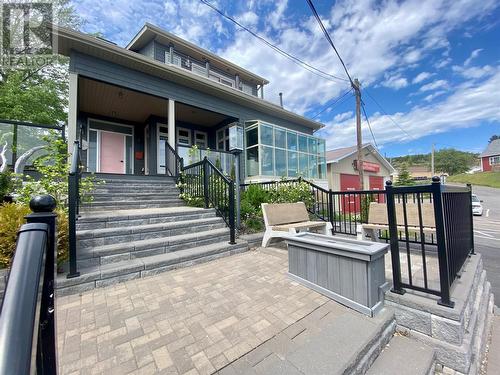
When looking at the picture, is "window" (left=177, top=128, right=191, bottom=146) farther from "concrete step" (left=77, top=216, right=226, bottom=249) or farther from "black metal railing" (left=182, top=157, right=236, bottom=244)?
"concrete step" (left=77, top=216, right=226, bottom=249)

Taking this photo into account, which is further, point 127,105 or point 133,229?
point 127,105

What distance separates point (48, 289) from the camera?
2.77 feet

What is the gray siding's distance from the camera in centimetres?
622

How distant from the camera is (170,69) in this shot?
738cm

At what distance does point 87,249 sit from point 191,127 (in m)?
8.07

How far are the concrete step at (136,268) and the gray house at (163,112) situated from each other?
4.05 metres

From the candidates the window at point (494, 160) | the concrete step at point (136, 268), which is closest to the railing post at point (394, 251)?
the concrete step at point (136, 268)

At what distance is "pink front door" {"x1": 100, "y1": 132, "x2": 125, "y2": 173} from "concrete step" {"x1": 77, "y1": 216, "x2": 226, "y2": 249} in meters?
6.60

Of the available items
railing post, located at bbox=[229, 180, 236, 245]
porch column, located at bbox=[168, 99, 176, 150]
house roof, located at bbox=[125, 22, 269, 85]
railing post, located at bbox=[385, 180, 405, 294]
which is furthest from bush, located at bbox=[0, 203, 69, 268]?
house roof, located at bbox=[125, 22, 269, 85]

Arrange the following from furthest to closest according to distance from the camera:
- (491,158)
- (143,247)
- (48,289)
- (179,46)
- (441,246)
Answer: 1. (491,158)
2. (179,46)
3. (143,247)
4. (441,246)
5. (48,289)

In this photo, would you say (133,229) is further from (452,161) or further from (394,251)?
(452,161)

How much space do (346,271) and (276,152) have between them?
27.0 feet

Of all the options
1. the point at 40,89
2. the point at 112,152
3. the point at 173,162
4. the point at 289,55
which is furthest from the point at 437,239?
the point at 40,89

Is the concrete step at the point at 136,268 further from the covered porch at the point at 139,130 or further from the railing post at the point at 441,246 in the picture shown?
the covered porch at the point at 139,130
